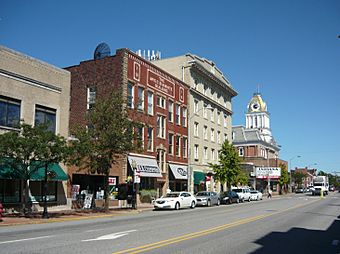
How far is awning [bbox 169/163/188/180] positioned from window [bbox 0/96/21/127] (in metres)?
20.7

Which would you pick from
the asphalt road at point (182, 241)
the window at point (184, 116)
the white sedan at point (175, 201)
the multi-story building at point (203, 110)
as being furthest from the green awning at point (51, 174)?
the window at point (184, 116)

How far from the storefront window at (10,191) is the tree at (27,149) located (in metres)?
1.95

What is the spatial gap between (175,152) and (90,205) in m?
16.4

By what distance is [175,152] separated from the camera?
148ft

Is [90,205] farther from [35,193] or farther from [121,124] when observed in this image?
[121,124]

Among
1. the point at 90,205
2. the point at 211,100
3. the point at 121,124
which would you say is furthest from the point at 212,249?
the point at 211,100

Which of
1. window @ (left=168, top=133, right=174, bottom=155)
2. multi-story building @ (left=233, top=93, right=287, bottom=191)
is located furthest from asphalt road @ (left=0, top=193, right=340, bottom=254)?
multi-story building @ (left=233, top=93, right=287, bottom=191)

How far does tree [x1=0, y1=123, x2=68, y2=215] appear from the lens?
20.4 metres

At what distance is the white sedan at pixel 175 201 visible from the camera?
31.1 m

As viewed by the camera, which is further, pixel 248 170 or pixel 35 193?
pixel 248 170

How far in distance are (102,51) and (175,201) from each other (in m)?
17.8

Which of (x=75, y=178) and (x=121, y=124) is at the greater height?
(x=121, y=124)

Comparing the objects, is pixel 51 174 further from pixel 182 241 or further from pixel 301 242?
pixel 301 242

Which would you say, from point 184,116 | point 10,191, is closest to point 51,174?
point 10,191
